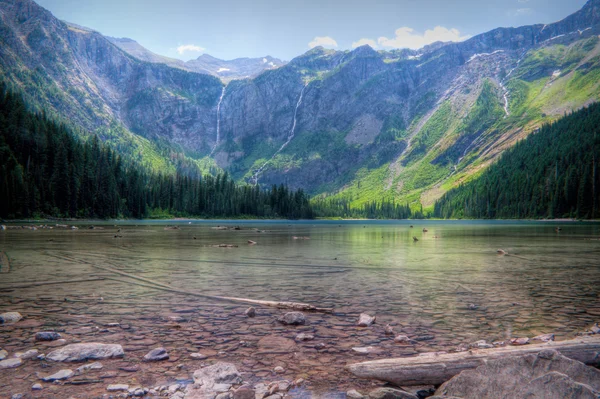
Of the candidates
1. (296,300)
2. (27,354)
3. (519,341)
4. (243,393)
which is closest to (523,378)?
(519,341)

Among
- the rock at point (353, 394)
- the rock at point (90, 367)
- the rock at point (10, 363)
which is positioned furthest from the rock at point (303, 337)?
the rock at point (10, 363)

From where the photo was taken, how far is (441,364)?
6.98m

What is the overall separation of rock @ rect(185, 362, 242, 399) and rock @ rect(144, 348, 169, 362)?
1426mm

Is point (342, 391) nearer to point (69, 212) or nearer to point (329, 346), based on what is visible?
point (329, 346)

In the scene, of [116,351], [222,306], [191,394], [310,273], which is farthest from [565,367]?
[310,273]

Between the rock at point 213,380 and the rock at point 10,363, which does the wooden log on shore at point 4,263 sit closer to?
the rock at point 10,363

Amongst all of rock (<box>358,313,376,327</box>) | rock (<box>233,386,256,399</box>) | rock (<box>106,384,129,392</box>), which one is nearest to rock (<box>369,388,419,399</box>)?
rock (<box>233,386,256,399</box>)

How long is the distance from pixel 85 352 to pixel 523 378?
9.49 meters

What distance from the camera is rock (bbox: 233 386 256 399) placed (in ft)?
20.6

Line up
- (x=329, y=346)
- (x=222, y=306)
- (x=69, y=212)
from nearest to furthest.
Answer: (x=329, y=346) → (x=222, y=306) → (x=69, y=212)

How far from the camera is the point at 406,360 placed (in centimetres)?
729

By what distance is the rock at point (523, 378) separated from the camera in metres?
5.30

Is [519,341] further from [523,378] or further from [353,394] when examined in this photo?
[353,394]

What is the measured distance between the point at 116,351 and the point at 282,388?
454cm
